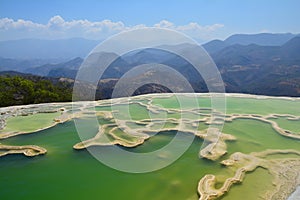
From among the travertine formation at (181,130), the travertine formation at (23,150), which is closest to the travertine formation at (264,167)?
the travertine formation at (181,130)

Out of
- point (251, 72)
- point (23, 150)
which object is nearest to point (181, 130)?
point (23, 150)

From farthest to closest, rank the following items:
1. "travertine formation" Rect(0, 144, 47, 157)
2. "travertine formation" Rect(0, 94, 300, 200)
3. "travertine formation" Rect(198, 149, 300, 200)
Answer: "travertine formation" Rect(0, 144, 47, 157) → "travertine formation" Rect(0, 94, 300, 200) → "travertine formation" Rect(198, 149, 300, 200)

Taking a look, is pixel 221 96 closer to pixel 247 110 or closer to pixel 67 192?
pixel 247 110

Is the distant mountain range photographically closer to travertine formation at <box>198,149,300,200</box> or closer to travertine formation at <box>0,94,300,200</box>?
travertine formation at <box>0,94,300,200</box>

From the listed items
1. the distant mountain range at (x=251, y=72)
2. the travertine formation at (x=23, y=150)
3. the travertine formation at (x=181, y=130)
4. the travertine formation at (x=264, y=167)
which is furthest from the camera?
the distant mountain range at (x=251, y=72)

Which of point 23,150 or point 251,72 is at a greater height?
point 23,150

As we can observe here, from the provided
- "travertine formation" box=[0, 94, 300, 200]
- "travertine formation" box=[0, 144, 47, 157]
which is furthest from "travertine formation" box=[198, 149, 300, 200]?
"travertine formation" box=[0, 144, 47, 157]

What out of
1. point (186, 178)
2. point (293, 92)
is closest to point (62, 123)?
point (186, 178)

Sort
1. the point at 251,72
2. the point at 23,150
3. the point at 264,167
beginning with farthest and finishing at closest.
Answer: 1. the point at 251,72
2. the point at 23,150
3. the point at 264,167

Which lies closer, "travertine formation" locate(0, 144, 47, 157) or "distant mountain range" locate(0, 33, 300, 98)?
"travertine formation" locate(0, 144, 47, 157)

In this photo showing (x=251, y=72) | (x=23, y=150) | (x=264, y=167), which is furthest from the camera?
(x=251, y=72)

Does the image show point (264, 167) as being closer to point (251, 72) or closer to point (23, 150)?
point (23, 150)

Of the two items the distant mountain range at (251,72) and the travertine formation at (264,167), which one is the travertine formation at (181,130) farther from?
the distant mountain range at (251,72)
